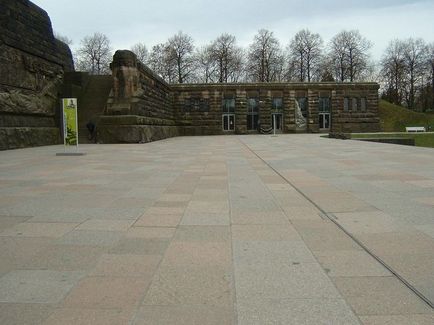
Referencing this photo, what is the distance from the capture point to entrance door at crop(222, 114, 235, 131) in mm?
47250

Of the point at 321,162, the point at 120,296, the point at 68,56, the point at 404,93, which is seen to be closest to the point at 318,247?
the point at 120,296

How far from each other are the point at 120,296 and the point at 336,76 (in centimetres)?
6920

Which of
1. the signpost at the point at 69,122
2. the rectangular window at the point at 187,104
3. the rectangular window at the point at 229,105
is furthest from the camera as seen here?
the rectangular window at the point at 229,105

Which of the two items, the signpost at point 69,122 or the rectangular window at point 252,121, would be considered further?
the rectangular window at point 252,121

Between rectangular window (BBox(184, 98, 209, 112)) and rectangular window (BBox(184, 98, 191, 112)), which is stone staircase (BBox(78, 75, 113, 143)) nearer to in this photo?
rectangular window (BBox(184, 98, 191, 112))

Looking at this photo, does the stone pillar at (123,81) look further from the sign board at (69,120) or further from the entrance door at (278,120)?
the entrance door at (278,120)

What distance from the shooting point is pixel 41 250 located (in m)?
4.69

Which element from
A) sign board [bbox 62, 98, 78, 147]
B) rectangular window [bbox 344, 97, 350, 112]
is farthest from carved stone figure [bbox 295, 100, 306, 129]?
sign board [bbox 62, 98, 78, 147]

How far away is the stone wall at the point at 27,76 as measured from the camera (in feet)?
67.3

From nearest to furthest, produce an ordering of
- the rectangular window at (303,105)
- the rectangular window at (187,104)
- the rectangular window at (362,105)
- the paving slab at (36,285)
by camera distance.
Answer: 1. the paving slab at (36,285)
2. the rectangular window at (187,104)
3. the rectangular window at (303,105)
4. the rectangular window at (362,105)

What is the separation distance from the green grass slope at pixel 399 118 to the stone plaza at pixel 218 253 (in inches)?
2095

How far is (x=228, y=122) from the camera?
4734cm

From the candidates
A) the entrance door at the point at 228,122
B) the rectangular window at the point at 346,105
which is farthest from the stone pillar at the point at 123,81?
the rectangular window at the point at 346,105

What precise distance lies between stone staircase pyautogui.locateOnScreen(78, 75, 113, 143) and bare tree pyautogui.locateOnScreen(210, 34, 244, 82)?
3736cm
